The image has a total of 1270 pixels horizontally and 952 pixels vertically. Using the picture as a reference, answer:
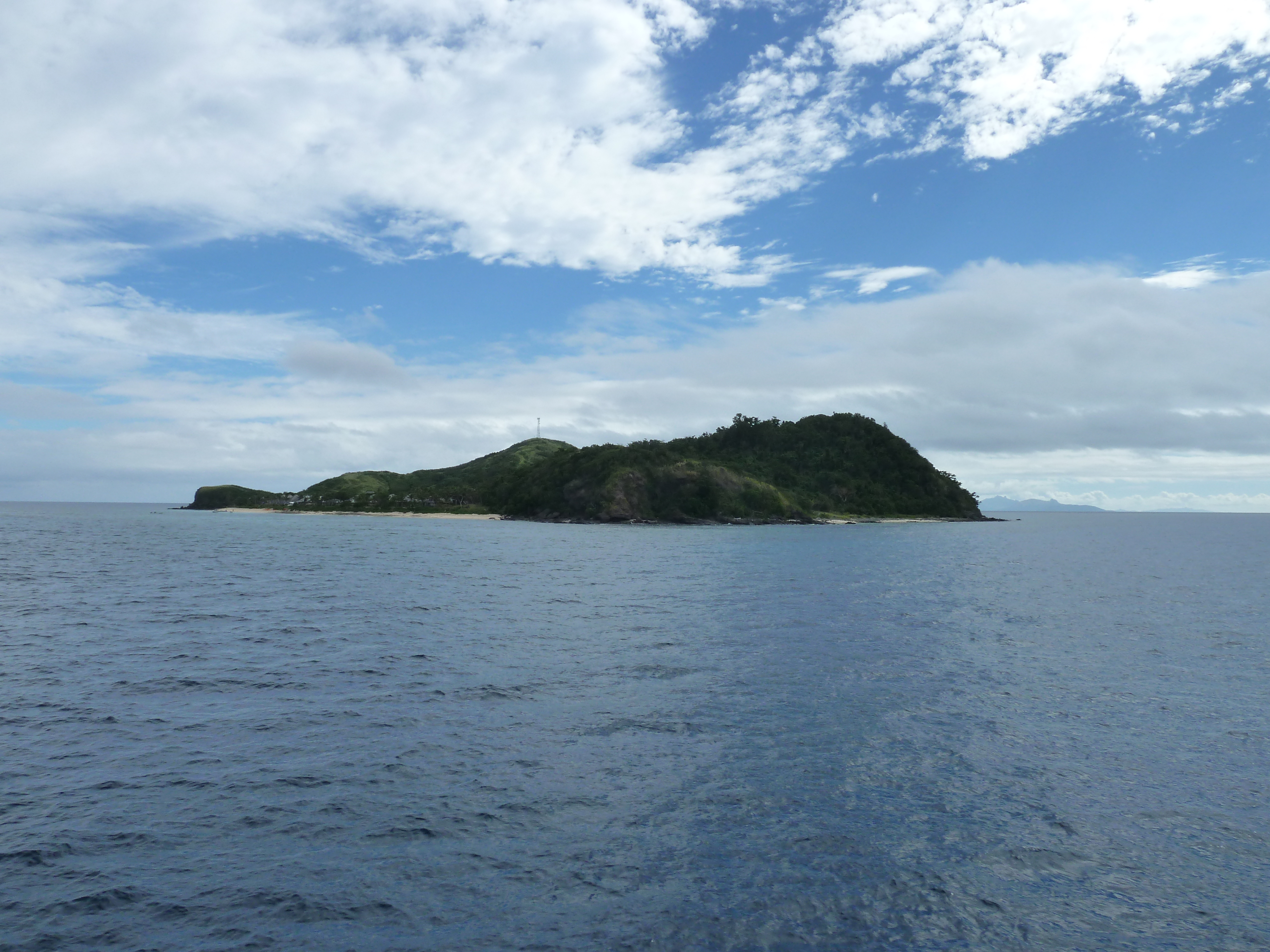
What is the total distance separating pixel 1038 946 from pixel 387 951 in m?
11.5

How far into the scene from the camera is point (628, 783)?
19.7 metres

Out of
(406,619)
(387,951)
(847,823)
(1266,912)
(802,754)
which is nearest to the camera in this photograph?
(387,951)

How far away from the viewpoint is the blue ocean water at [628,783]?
13375 mm

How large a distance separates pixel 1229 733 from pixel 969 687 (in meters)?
8.73

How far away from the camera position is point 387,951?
1216 cm

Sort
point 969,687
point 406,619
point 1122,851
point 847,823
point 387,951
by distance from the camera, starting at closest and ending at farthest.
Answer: point 387,951
point 1122,851
point 847,823
point 969,687
point 406,619

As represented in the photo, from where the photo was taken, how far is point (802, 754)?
71.8 ft

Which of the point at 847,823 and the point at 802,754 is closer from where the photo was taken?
the point at 847,823

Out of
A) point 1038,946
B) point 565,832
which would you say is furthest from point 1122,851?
point 565,832

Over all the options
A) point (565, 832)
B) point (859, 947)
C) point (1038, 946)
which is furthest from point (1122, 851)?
point (565, 832)

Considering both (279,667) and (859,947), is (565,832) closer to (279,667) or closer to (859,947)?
(859,947)

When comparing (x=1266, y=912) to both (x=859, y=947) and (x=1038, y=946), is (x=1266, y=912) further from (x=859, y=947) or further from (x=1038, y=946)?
(x=859, y=947)

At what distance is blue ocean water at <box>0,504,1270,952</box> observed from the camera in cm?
1338

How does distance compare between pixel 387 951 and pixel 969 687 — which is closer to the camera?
pixel 387 951
